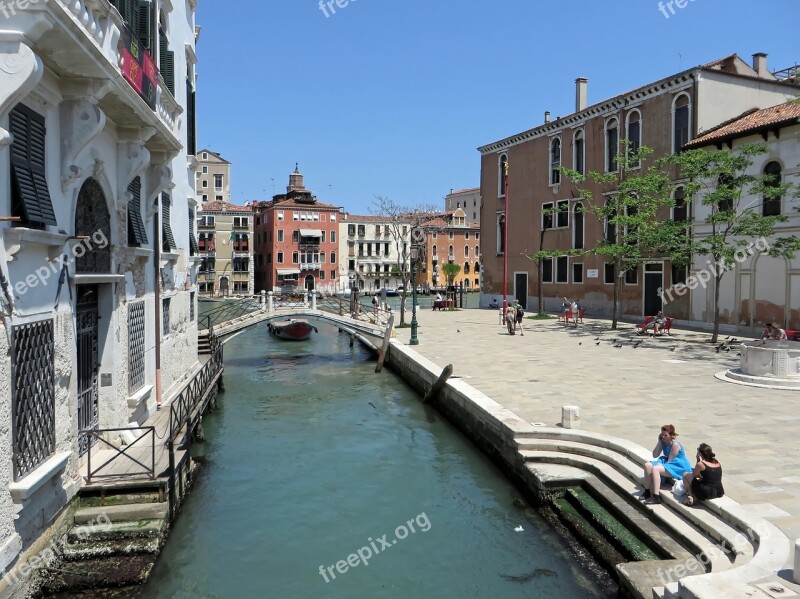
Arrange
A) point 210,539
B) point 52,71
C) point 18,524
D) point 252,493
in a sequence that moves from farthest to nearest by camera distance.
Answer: point 252,493
point 210,539
point 52,71
point 18,524

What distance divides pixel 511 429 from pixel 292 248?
56819 mm

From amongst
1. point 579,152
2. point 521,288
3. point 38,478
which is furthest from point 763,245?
point 38,478

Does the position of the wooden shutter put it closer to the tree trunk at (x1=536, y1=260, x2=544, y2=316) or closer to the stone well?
the stone well

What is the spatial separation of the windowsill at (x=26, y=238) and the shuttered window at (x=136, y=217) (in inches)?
119

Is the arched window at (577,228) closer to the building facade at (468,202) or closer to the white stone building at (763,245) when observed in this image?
the white stone building at (763,245)

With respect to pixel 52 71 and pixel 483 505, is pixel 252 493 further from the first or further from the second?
pixel 52 71

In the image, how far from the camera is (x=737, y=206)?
20.9 m

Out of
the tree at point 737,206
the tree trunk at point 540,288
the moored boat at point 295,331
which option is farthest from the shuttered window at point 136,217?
the tree trunk at point 540,288

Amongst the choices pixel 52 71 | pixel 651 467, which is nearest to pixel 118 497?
pixel 52 71

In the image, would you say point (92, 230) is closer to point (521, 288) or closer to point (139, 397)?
point (139, 397)

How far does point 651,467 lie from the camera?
7293 mm

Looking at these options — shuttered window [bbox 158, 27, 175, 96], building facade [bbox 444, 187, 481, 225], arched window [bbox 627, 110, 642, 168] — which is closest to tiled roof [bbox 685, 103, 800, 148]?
arched window [bbox 627, 110, 642, 168]


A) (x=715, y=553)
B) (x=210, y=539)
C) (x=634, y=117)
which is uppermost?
(x=634, y=117)

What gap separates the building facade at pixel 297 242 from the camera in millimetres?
64500
